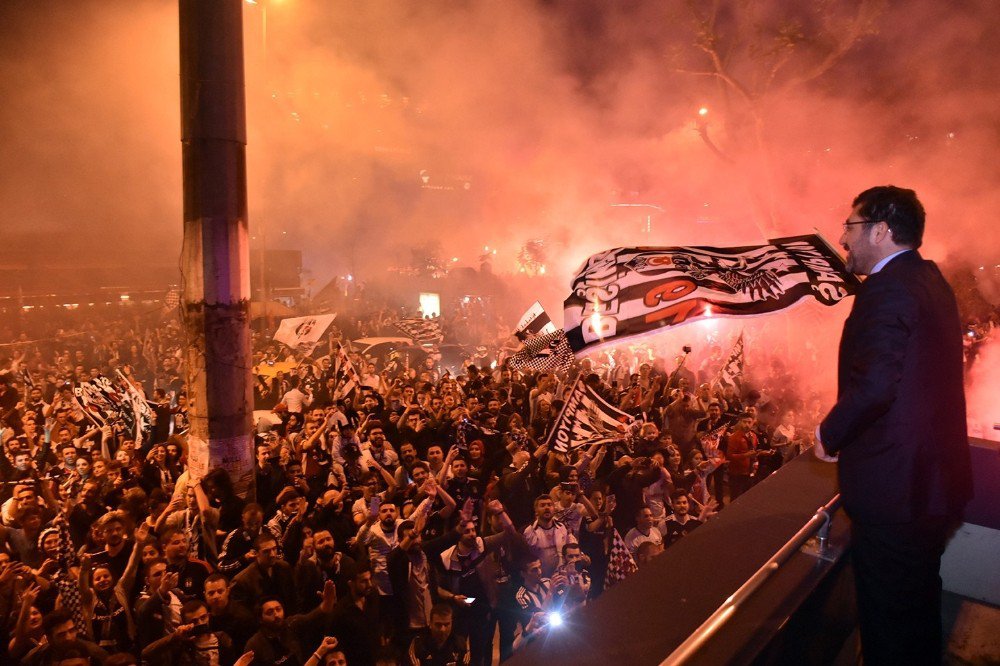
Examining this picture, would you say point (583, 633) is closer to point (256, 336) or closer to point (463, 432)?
point (463, 432)

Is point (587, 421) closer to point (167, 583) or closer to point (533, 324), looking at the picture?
point (533, 324)

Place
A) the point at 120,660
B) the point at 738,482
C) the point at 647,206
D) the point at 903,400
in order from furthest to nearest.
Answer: the point at 647,206, the point at 738,482, the point at 120,660, the point at 903,400

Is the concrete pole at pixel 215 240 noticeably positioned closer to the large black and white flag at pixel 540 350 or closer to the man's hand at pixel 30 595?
the man's hand at pixel 30 595

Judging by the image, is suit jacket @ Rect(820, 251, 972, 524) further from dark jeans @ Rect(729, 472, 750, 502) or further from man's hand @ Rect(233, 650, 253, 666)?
dark jeans @ Rect(729, 472, 750, 502)

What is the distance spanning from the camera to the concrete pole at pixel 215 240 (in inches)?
141

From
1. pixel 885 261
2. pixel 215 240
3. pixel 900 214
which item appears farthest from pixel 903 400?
pixel 215 240

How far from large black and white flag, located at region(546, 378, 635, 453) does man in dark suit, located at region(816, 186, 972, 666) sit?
9.46 feet

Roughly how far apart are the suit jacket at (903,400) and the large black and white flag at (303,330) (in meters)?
5.92

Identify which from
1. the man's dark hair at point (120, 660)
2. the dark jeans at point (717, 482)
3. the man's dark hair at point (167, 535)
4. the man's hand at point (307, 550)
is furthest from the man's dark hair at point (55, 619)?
the dark jeans at point (717, 482)

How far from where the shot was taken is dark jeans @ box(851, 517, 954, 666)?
1420mm

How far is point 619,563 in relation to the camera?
3969 millimetres

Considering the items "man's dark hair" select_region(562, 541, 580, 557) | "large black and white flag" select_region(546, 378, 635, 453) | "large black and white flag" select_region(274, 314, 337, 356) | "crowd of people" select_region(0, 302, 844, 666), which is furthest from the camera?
"large black and white flag" select_region(274, 314, 337, 356)

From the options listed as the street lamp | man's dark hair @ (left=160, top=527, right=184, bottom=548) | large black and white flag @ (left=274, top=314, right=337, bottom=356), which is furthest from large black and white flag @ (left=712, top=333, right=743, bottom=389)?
the street lamp

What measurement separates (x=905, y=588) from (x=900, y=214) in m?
0.91
